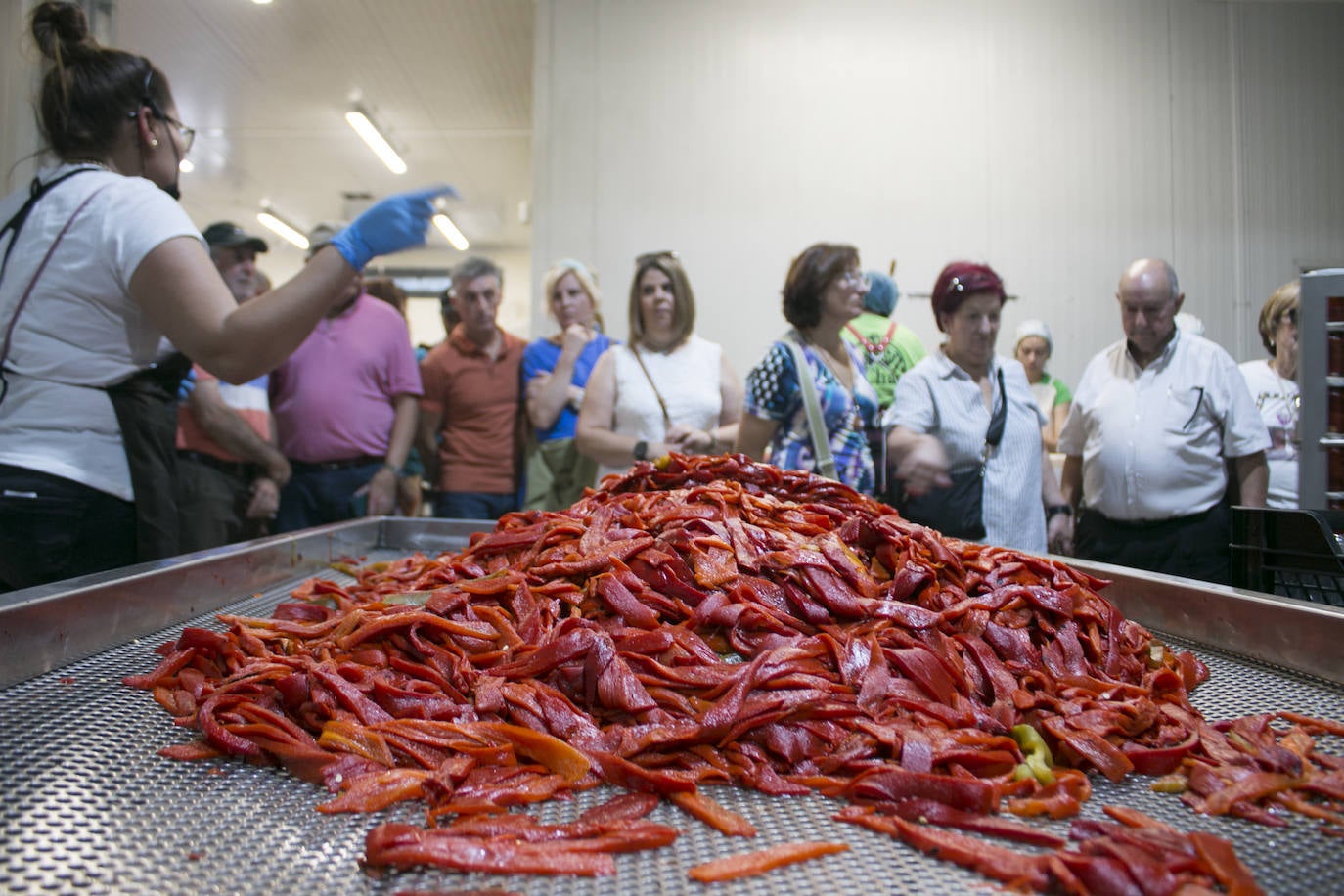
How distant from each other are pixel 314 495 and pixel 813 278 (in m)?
2.55

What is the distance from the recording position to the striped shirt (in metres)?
3.07

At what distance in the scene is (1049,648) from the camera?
157cm

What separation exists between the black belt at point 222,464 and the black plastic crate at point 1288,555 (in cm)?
379

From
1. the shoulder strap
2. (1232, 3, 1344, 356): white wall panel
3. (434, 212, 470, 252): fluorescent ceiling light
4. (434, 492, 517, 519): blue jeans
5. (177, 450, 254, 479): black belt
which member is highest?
A: (434, 212, 470, 252): fluorescent ceiling light

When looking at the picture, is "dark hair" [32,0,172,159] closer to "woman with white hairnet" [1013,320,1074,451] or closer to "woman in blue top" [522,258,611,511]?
"woman in blue top" [522,258,611,511]

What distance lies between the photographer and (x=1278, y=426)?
148 inches

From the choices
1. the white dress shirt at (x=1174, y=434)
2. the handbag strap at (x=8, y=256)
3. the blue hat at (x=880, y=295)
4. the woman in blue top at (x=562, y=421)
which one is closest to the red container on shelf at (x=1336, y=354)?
the white dress shirt at (x=1174, y=434)

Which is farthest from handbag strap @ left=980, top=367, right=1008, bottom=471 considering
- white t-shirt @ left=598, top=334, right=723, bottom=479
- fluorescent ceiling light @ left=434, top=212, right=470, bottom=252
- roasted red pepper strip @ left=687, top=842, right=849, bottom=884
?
fluorescent ceiling light @ left=434, top=212, right=470, bottom=252

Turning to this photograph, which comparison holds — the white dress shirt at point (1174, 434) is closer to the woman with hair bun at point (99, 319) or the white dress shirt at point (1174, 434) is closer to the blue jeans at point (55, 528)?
the woman with hair bun at point (99, 319)

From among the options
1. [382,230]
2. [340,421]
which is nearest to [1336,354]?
[382,230]

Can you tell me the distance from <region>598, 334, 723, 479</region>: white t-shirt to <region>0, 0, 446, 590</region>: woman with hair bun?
1.55m

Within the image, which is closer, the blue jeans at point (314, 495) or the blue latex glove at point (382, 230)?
the blue latex glove at point (382, 230)

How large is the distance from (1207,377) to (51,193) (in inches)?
152

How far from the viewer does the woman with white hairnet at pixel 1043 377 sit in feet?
20.6
